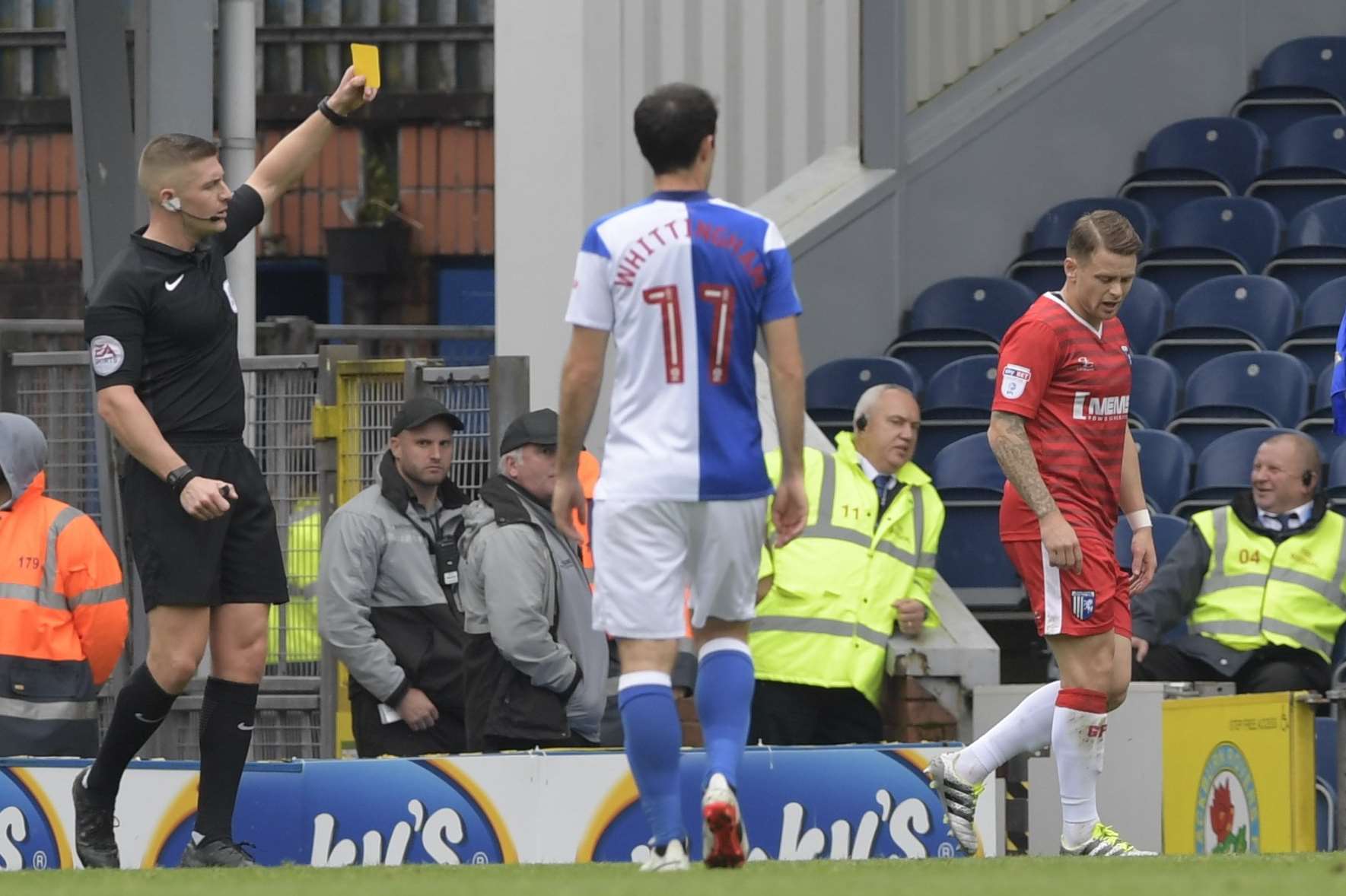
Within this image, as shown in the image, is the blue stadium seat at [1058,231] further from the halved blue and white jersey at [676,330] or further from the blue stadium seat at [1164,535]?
the halved blue and white jersey at [676,330]

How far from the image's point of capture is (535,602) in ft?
29.0

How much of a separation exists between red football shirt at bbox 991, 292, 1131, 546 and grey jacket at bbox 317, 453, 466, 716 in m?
2.58

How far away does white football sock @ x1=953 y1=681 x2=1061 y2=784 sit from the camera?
7887mm

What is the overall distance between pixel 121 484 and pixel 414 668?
2.35 meters

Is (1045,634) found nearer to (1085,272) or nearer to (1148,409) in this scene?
(1085,272)

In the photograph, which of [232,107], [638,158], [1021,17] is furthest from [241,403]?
[1021,17]

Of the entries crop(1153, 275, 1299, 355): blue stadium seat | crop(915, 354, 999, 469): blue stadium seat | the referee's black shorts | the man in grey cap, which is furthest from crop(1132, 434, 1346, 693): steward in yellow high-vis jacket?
the referee's black shorts

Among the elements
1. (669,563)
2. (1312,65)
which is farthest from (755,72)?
(669,563)

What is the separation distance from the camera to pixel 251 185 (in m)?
7.54

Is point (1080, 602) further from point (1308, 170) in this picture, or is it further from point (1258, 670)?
point (1308, 170)

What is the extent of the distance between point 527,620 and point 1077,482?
2.05 meters

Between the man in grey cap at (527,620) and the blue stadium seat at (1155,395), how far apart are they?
3770 millimetres

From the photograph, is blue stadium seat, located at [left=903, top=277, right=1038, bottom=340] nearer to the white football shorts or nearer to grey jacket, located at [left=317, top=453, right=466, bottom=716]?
grey jacket, located at [left=317, top=453, right=466, bottom=716]

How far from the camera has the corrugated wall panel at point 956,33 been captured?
559 inches
